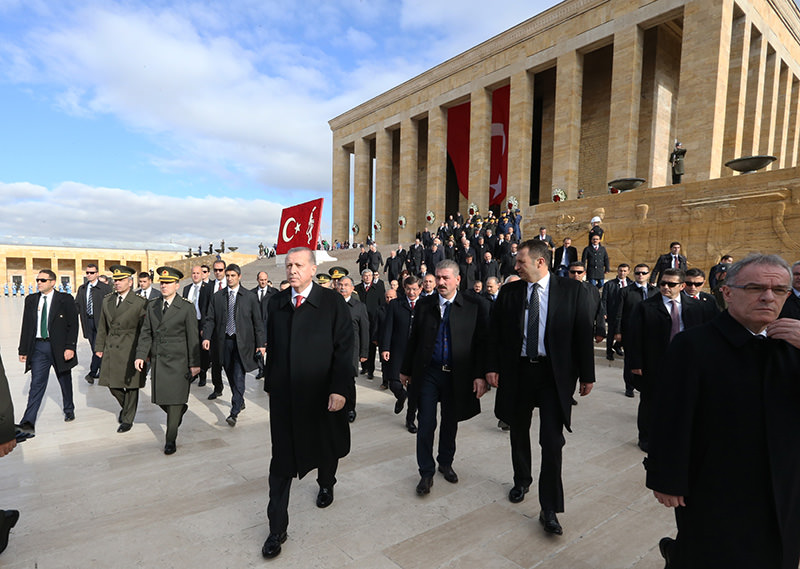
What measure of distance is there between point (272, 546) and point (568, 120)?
23.4 metres

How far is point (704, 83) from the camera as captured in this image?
17234 mm

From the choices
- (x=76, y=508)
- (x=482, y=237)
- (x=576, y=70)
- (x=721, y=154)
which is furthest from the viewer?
(x=576, y=70)

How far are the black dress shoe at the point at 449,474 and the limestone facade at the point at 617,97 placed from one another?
12576 mm

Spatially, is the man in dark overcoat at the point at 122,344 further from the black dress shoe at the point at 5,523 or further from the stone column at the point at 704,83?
the stone column at the point at 704,83

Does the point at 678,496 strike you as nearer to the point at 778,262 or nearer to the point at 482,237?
the point at 778,262

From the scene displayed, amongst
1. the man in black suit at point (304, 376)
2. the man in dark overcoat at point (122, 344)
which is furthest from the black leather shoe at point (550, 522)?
the man in dark overcoat at point (122, 344)

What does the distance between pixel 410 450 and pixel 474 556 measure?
1713 mm

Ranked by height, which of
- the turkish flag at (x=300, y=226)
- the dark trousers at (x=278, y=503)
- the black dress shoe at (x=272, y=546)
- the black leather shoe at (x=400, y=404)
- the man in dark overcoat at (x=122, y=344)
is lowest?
the black leather shoe at (x=400, y=404)

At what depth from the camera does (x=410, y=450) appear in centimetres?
423

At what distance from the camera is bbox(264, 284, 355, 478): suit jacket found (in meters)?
2.76

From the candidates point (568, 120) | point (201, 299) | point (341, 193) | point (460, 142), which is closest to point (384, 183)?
point (341, 193)

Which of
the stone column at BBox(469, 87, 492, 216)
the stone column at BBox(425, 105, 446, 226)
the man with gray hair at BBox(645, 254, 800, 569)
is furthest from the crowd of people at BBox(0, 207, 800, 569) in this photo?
the stone column at BBox(425, 105, 446, 226)

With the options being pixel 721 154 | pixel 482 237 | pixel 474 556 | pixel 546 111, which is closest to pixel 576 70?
pixel 546 111

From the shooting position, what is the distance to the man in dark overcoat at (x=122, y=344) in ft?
15.6
